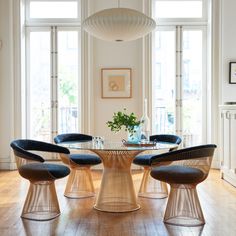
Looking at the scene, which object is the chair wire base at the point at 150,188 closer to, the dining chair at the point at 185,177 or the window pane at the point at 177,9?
the dining chair at the point at 185,177

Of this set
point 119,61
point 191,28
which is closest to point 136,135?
point 119,61

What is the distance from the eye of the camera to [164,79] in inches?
263

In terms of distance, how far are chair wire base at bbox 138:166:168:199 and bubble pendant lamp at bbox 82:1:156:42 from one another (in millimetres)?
1618

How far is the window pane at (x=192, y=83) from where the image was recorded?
667 centimetres

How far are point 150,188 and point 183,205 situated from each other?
1.16 m

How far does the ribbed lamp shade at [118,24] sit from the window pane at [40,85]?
2.75 meters

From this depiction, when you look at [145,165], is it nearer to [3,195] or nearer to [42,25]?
[3,195]

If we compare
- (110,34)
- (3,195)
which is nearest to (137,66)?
(110,34)

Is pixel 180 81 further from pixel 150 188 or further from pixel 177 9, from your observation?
pixel 150 188

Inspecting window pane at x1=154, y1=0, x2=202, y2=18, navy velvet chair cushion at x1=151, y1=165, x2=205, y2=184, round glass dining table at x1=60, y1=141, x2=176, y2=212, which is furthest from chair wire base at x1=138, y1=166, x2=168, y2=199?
window pane at x1=154, y1=0, x2=202, y2=18

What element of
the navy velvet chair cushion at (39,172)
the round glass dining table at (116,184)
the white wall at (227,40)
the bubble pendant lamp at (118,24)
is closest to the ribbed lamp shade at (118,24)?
the bubble pendant lamp at (118,24)

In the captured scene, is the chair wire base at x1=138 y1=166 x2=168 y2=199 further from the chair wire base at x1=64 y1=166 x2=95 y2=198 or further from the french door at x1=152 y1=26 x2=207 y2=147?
the french door at x1=152 y1=26 x2=207 y2=147

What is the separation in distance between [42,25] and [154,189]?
362cm

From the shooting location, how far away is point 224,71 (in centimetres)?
639
